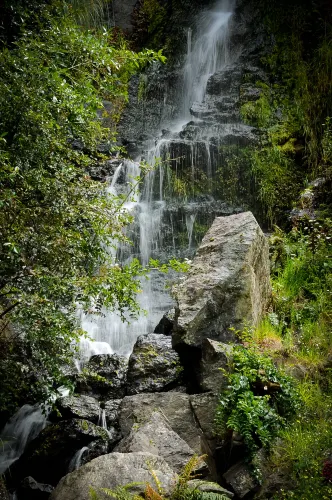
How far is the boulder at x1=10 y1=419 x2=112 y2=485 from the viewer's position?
16.8ft

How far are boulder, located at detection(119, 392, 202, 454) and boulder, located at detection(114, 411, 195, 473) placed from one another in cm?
19

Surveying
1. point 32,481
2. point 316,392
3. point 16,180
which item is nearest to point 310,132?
point 316,392

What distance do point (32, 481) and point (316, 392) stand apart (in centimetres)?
322

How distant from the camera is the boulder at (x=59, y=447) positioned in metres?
5.13

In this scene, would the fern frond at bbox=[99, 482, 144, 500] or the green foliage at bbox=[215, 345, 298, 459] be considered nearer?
the fern frond at bbox=[99, 482, 144, 500]

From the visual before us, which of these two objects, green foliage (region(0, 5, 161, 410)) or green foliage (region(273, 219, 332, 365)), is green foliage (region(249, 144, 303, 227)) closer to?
green foliage (region(273, 219, 332, 365))

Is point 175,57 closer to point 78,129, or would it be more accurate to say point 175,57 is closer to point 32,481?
point 78,129

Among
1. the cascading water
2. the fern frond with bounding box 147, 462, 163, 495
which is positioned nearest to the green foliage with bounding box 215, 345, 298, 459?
the fern frond with bounding box 147, 462, 163, 495

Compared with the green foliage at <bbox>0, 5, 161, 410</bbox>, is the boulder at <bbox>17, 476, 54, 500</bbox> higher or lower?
lower

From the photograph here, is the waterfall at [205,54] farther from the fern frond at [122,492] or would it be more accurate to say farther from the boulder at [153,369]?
the fern frond at [122,492]

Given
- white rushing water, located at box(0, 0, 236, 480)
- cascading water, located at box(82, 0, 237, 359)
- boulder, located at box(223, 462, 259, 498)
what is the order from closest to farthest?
boulder, located at box(223, 462, 259, 498)
white rushing water, located at box(0, 0, 236, 480)
cascading water, located at box(82, 0, 237, 359)

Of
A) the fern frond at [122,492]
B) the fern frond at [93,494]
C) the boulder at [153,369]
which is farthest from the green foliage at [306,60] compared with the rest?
the fern frond at [93,494]

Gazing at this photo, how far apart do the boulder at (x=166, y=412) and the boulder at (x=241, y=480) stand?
16.2 inches

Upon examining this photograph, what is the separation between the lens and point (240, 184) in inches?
432
